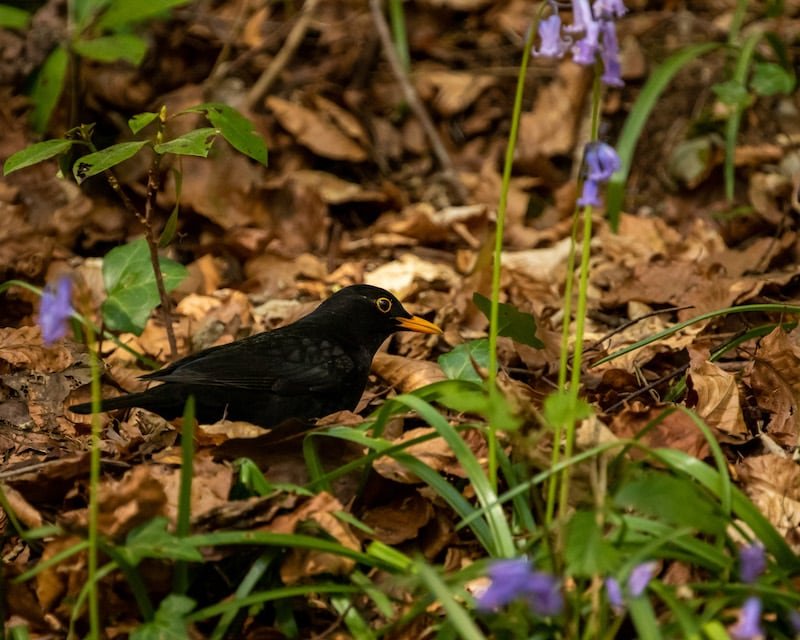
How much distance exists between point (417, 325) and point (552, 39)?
1.91 m

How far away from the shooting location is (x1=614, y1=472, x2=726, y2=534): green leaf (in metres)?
2.08

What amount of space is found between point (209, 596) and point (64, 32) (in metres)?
4.12

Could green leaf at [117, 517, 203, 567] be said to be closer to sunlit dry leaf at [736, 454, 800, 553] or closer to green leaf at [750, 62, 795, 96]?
sunlit dry leaf at [736, 454, 800, 553]

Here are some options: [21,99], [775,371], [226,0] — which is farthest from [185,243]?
[775,371]

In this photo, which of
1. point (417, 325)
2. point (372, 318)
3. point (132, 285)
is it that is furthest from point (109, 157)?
point (417, 325)

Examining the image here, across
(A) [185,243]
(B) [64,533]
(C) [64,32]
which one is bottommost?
(A) [185,243]

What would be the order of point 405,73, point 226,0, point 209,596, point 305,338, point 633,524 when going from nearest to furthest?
point 633,524
point 209,596
point 305,338
point 405,73
point 226,0

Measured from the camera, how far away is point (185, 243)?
5621mm

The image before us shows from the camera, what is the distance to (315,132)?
6352 millimetres

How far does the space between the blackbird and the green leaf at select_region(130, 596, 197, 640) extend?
3.41 ft

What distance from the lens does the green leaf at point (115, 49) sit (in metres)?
4.87

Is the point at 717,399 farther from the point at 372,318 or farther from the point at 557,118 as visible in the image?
the point at 557,118

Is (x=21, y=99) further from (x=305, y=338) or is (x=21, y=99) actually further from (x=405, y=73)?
(x=305, y=338)

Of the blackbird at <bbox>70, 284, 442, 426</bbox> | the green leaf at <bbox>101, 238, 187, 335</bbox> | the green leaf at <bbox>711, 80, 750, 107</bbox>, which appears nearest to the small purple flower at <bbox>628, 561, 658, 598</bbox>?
the blackbird at <bbox>70, 284, 442, 426</bbox>
